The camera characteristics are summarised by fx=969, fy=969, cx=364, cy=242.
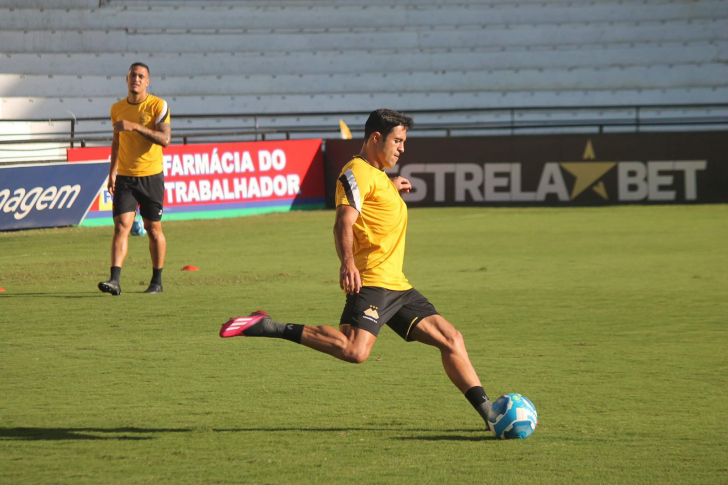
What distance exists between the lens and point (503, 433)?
15.7ft

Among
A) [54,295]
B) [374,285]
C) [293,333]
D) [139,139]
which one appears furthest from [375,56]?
[293,333]

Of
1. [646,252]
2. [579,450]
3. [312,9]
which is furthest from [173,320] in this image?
[312,9]

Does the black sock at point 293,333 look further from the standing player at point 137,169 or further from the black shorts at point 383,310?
the standing player at point 137,169

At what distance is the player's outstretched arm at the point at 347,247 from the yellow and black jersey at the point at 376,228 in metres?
0.09

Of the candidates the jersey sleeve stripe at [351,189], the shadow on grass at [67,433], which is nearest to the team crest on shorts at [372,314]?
the jersey sleeve stripe at [351,189]

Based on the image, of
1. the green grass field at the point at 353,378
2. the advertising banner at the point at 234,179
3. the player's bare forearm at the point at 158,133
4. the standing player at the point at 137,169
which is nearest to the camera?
the green grass field at the point at 353,378

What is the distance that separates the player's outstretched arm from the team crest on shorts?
0.16 m

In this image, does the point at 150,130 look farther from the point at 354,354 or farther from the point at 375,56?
the point at 375,56

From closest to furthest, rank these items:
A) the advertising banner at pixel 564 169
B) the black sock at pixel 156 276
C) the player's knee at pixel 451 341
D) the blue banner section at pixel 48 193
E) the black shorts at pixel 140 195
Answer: the player's knee at pixel 451 341 < the black shorts at pixel 140 195 < the black sock at pixel 156 276 < the blue banner section at pixel 48 193 < the advertising banner at pixel 564 169

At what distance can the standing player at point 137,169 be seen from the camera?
9328 mm

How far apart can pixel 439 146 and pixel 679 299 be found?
37.8 ft

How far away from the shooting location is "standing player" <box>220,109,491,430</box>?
4.81 metres

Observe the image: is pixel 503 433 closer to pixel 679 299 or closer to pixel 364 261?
pixel 364 261

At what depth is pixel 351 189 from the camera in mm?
4801
